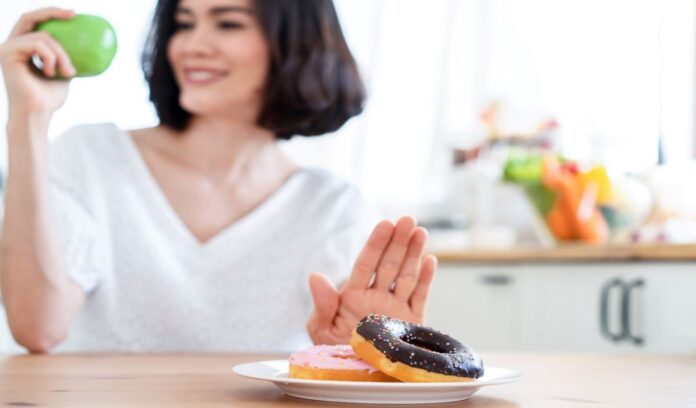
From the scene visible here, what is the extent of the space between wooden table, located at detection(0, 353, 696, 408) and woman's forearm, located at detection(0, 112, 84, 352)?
0.28 m

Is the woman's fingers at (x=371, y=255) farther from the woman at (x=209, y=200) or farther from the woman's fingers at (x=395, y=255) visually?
the woman at (x=209, y=200)

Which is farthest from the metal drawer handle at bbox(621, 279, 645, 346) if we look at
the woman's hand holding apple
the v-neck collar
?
the woman's hand holding apple

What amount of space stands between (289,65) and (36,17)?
556mm

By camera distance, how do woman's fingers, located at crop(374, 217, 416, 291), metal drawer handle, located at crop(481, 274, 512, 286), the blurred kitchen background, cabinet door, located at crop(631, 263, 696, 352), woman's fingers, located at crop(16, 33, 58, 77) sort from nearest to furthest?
woman's fingers, located at crop(374, 217, 416, 291)
woman's fingers, located at crop(16, 33, 58, 77)
cabinet door, located at crop(631, 263, 696, 352)
the blurred kitchen background
metal drawer handle, located at crop(481, 274, 512, 286)

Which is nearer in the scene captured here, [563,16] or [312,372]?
[312,372]

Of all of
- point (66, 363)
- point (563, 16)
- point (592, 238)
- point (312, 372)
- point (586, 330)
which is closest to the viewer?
point (312, 372)

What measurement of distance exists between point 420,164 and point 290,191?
6.75 feet

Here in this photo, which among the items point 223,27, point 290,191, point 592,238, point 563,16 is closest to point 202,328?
point 290,191

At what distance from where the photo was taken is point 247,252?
1.78 meters

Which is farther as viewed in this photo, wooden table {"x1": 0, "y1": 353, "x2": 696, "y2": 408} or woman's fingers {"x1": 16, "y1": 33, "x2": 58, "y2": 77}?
woman's fingers {"x1": 16, "y1": 33, "x2": 58, "y2": 77}

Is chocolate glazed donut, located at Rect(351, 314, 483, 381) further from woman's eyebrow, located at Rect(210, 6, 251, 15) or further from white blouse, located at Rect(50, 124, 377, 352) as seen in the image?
woman's eyebrow, located at Rect(210, 6, 251, 15)

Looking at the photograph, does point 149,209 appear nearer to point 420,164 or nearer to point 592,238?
point 592,238

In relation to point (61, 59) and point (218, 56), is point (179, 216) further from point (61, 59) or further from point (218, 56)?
point (61, 59)

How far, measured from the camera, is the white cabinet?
232 centimetres
